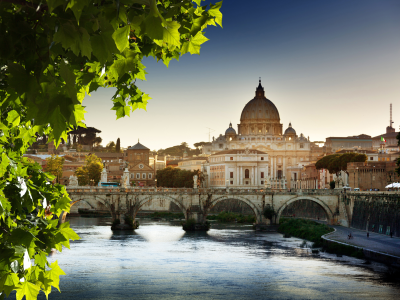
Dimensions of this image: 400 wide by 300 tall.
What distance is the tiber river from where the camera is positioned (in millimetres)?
20438

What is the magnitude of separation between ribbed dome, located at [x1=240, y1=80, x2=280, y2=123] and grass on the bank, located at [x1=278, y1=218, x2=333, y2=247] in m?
84.7

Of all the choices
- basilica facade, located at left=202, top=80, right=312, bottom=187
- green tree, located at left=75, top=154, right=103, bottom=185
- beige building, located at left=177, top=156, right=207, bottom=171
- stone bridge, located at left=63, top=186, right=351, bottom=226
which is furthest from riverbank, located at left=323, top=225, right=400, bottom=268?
beige building, located at left=177, top=156, right=207, bottom=171

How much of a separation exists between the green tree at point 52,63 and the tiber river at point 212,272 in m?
16.4

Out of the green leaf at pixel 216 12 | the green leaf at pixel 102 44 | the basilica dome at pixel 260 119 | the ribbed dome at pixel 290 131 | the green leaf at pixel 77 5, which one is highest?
the basilica dome at pixel 260 119

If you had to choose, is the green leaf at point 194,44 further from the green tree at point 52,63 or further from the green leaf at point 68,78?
the green leaf at point 68,78

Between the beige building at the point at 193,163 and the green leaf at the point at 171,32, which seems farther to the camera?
the beige building at the point at 193,163

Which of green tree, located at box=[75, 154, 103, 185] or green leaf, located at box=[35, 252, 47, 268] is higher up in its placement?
green tree, located at box=[75, 154, 103, 185]

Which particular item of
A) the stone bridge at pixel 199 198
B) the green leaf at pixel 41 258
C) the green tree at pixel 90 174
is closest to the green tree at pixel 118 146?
the green tree at pixel 90 174

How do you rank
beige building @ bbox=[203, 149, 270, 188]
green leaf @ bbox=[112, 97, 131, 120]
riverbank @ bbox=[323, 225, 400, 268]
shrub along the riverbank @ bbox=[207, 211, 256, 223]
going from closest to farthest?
1. green leaf @ bbox=[112, 97, 131, 120]
2. riverbank @ bbox=[323, 225, 400, 268]
3. shrub along the riverbank @ bbox=[207, 211, 256, 223]
4. beige building @ bbox=[203, 149, 270, 188]

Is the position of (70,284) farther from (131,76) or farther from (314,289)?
(131,76)

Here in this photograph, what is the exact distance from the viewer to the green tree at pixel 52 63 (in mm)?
2479

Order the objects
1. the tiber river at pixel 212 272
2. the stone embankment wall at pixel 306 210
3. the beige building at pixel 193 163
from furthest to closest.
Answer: the beige building at pixel 193 163, the stone embankment wall at pixel 306 210, the tiber river at pixel 212 272

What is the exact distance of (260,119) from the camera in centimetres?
13062

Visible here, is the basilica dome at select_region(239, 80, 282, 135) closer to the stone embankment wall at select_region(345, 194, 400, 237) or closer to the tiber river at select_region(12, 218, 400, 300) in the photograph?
the stone embankment wall at select_region(345, 194, 400, 237)
